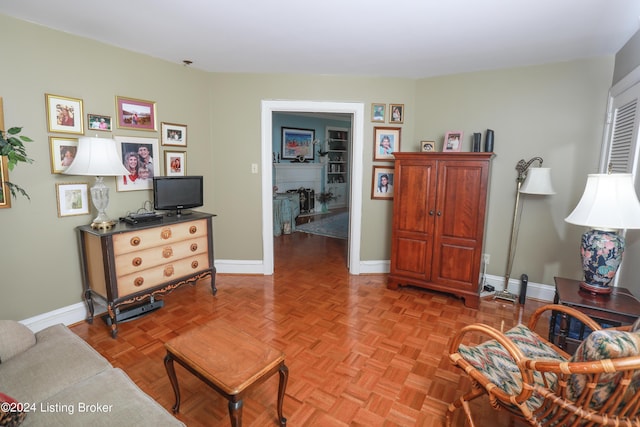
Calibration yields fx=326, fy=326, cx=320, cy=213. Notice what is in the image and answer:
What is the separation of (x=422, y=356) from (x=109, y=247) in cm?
243

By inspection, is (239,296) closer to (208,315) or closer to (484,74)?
(208,315)

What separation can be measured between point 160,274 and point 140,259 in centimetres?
24

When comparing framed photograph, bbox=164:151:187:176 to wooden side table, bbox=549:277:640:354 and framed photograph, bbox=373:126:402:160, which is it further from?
wooden side table, bbox=549:277:640:354

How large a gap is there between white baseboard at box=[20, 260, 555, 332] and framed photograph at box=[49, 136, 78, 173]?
3.76 feet

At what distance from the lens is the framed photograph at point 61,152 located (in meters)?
2.50

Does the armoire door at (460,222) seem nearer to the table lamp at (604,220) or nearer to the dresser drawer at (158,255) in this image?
the table lamp at (604,220)

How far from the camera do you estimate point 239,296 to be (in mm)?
3316

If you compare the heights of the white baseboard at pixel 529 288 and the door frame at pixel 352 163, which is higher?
the door frame at pixel 352 163

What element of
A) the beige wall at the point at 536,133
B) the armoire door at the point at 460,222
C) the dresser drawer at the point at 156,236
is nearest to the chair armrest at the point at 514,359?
the armoire door at the point at 460,222

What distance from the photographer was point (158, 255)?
2.80 m

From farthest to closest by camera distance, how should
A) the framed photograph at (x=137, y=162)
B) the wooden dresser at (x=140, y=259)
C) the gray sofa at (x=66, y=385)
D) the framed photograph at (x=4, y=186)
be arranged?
the framed photograph at (x=137, y=162) < the wooden dresser at (x=140, y=259) < the framed photograph at (x=4, y=186) < the gray sofa at (x=66, y=385)

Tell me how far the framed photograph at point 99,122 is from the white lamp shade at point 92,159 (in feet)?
1.21

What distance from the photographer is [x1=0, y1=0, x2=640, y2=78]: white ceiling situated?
2051 mm

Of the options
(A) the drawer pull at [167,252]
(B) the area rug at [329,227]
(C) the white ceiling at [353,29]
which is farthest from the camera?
(B) the area rug at [329,227]
